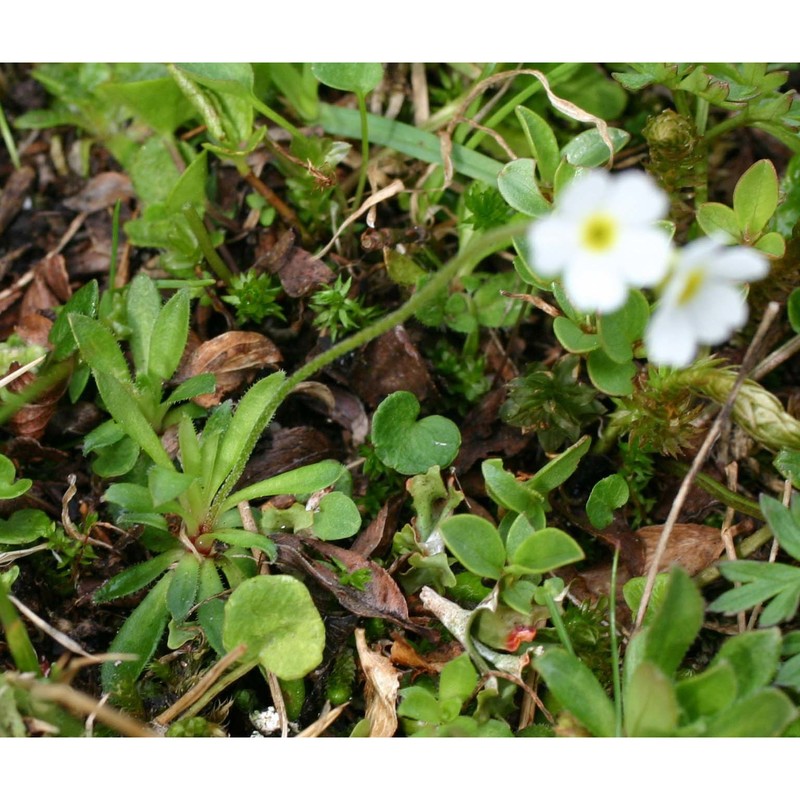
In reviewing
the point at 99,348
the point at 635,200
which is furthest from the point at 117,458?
the point at 635,200

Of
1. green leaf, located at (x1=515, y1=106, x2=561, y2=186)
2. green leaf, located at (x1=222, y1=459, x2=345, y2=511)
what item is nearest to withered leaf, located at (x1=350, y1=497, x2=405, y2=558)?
green leaf, located at (x1=222, y1=459, x2=345, y2=511)

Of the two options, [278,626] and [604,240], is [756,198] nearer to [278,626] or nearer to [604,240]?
[604,240]

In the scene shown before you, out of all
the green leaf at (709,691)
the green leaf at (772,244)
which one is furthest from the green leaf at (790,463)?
the green leaf at (709,691)

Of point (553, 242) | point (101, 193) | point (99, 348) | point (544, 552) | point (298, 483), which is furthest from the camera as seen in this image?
point (101, 193)

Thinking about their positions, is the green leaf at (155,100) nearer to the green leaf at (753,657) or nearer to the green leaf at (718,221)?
the green leaf at (718,221)

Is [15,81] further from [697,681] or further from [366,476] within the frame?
[697,681]

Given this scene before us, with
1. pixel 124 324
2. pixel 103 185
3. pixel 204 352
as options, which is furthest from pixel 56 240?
pixel 204 352
